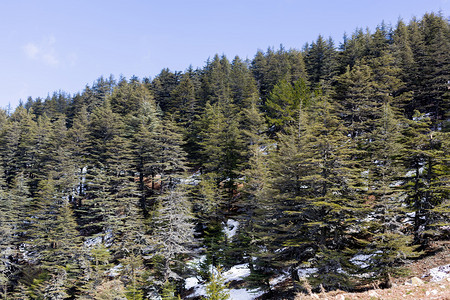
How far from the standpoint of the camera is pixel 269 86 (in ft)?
204

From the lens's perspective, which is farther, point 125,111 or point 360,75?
point 125,111

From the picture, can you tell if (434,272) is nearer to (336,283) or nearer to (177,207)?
(336,283)

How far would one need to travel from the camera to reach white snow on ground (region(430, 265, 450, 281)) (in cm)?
1364

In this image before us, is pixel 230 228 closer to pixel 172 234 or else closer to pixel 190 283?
pixel 190 283

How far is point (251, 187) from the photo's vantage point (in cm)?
2734

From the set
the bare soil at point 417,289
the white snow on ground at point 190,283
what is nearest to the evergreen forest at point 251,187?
the bare soil at point 417,289

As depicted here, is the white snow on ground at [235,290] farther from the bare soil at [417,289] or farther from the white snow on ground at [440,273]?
the white snow on ground at [440,273]

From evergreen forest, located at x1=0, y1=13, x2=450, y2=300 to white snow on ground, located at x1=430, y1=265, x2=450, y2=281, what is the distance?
1476 millimetres

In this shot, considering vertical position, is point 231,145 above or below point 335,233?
above

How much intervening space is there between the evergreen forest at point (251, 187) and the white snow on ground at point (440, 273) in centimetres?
Result: 148

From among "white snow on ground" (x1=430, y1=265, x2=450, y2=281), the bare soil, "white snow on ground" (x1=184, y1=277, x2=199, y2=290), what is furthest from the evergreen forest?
"white snow on ground" (x1=184, y1=277, x2=199, y2=290)

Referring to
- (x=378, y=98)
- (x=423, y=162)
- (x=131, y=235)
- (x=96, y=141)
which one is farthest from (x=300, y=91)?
(x=96, y=141)

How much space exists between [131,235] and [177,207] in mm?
10092

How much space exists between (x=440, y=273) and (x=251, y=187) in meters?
16.4
